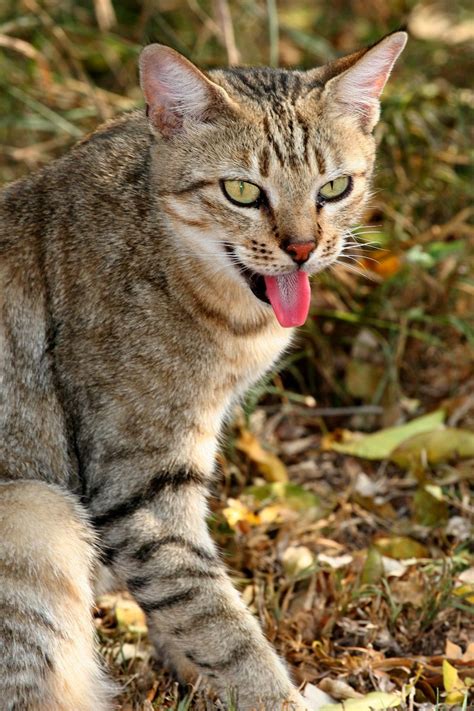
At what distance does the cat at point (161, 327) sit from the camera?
3.13 meters

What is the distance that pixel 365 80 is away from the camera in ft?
11.1

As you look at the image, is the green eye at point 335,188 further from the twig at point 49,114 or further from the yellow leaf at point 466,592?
the twig at point 49,114

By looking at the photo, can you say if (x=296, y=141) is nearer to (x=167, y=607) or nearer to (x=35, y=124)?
(x=167, y=607)

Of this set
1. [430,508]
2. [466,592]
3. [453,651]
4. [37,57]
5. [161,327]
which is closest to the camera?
[161,327]

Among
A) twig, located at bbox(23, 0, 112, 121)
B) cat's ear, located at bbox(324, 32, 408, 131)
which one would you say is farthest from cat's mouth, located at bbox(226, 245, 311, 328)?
twig, located at bbox(23, 0, 112, 121)

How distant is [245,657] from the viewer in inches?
123

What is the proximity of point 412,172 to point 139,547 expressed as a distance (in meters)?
3.05

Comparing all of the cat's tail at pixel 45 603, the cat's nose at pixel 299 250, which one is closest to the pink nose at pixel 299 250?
the cat's nose at pixel 299 250

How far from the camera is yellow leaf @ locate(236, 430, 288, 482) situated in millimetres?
4531

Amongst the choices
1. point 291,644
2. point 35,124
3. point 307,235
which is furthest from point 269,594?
point 35,124

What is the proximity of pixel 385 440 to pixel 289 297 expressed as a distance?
1.47 m

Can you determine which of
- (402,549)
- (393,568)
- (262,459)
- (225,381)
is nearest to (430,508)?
(402,549)

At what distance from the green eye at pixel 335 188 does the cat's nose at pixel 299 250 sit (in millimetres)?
209

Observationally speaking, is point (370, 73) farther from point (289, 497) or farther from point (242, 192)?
point (289, 497)
